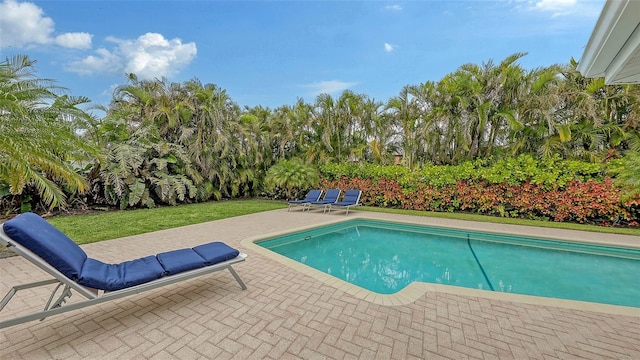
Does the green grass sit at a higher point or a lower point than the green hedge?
lower

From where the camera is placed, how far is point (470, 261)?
20.3ft

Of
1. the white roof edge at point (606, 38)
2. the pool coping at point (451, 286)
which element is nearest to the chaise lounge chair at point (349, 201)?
the pool coping at point (451, 286)

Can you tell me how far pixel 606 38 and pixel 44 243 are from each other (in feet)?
17.7

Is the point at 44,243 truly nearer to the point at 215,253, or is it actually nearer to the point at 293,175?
the point at 215,253

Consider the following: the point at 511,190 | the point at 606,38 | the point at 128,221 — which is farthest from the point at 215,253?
the point at 511,190

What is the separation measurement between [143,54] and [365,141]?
39.3 ft

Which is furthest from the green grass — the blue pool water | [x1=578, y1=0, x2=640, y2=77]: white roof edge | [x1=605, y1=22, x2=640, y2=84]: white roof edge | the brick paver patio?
[x1=605, y1=22, x2=640, y2=84]: white roof edge

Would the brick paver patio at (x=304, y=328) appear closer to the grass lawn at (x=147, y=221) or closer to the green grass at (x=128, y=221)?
the green grass at (x=128, y=221)

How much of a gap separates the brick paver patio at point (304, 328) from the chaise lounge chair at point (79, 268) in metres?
0.42

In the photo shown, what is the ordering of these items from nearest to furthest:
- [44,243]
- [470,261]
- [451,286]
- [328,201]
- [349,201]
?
[44,243] → [451,286] → [470,261] → [349,201] → [328,201]

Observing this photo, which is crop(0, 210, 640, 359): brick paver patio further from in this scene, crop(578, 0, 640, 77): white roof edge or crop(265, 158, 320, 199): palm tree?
crop(265, 158, 320, 199): palm tree

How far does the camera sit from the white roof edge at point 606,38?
1.68 metres

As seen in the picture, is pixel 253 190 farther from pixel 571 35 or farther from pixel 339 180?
pixel 571 35

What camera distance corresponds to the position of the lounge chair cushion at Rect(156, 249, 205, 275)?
3389mm
